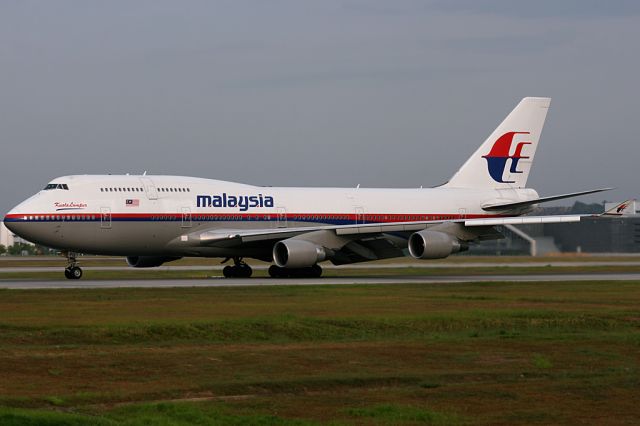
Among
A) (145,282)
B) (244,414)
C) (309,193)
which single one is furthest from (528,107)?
(244,414)

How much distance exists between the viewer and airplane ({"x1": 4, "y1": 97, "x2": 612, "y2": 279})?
150ft

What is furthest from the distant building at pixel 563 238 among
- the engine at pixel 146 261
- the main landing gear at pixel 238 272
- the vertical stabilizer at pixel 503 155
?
the engine at pixel 146 261

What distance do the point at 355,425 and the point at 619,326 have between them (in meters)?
14.1

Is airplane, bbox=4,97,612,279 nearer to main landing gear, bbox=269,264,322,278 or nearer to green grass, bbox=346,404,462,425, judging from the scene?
main landing gear, bbox=269,264,322,278

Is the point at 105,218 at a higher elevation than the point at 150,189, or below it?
below

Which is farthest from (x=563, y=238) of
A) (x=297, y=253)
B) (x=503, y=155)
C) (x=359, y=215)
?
(x=297, y=253)

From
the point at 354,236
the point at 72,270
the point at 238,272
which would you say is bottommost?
the point at 238,272

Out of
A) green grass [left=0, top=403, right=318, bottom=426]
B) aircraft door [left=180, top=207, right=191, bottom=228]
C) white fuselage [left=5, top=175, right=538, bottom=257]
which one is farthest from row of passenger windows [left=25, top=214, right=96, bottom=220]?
green grass [left=0, top=403, right=318, bottom=426]

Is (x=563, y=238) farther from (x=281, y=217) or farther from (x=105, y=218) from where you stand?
(x=105, y=218)

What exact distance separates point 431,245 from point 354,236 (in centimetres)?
345

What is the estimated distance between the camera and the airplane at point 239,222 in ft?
150

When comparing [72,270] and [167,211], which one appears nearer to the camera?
[72,270]

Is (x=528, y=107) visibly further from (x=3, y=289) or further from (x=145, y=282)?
(x=3, y=289)

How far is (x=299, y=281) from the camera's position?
44.8 m
